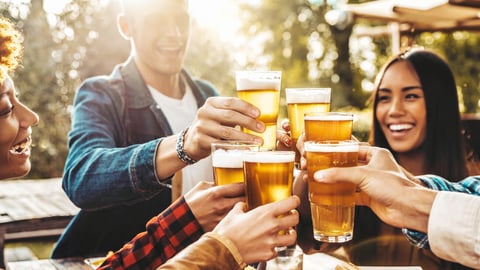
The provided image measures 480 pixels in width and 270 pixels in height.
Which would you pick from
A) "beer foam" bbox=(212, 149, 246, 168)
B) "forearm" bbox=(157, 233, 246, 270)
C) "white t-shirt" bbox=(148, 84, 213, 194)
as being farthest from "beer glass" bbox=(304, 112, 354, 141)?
"white t-shirt" bbox=(148, 84, 213, 194)

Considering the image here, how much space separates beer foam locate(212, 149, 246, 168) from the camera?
1641 millimetres

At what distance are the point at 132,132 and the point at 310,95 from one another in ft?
5.20

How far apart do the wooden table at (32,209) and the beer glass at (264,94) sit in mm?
1573

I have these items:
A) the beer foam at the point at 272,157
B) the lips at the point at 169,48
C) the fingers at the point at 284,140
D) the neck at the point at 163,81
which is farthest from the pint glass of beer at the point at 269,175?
the neck at the point at 163,81

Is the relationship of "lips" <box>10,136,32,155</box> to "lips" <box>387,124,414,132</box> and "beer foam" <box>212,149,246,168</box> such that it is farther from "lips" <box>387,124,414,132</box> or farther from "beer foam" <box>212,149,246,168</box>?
"lips" <box>387,124,414,132</box>

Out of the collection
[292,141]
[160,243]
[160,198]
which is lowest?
[160,198]

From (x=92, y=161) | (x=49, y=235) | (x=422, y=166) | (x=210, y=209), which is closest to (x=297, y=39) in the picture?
(x=49, y=235)

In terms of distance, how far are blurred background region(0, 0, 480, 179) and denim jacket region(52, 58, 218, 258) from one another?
423 cm

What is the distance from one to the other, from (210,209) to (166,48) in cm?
161

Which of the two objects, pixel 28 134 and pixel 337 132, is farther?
pixel 28 134

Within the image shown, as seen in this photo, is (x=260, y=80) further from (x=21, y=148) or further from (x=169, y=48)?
(x=169, y=48)

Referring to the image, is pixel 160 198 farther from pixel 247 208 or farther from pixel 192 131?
pixel 247 208

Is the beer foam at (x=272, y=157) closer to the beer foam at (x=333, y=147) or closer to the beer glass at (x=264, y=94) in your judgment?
the beer foam at (x=333, y=147)

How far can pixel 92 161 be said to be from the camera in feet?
8.90
